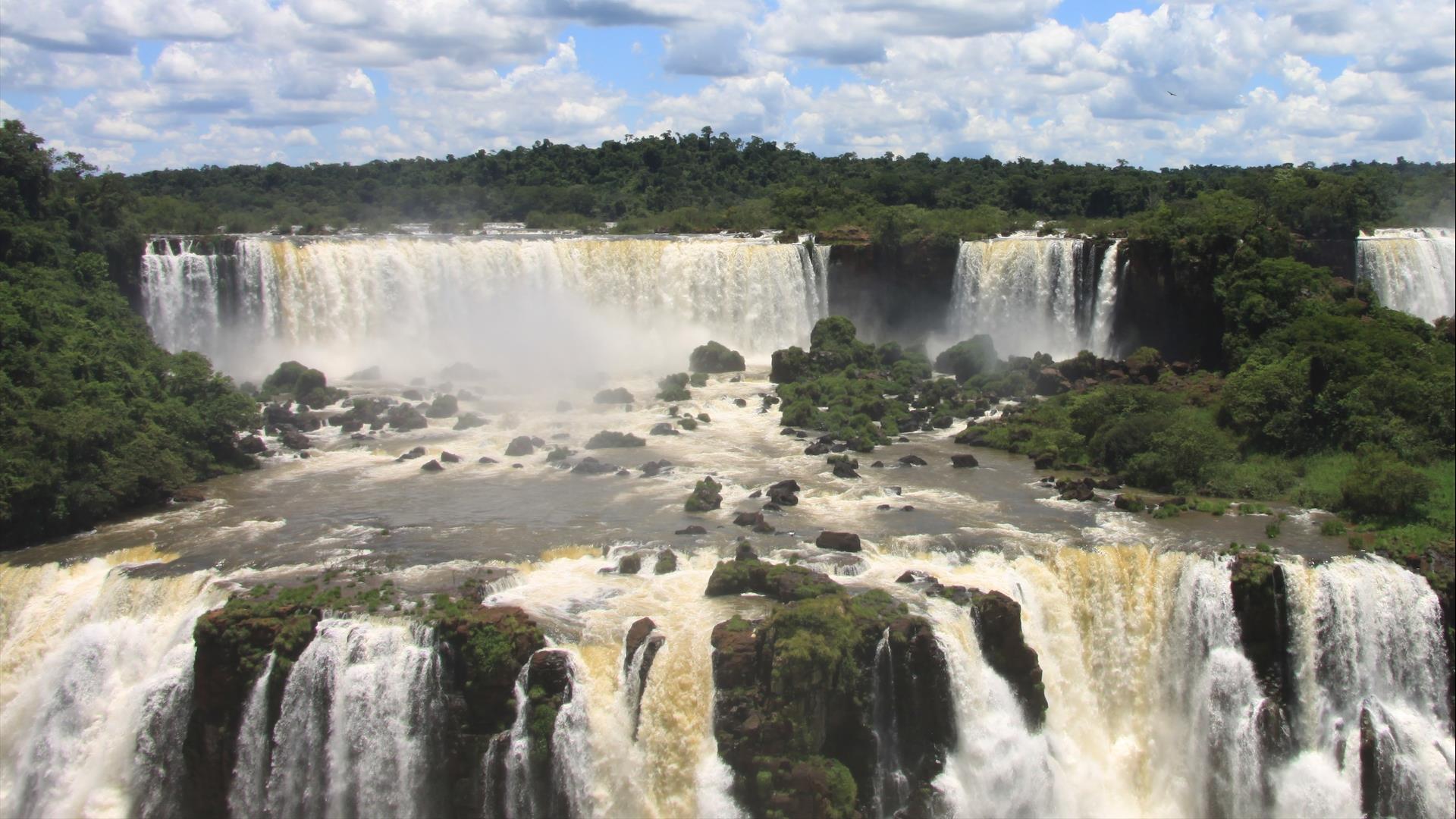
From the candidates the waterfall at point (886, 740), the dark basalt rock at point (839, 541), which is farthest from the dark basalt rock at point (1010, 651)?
the dark basalt rock at point (839, 541)

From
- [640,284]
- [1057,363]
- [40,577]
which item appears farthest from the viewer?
[640,284]

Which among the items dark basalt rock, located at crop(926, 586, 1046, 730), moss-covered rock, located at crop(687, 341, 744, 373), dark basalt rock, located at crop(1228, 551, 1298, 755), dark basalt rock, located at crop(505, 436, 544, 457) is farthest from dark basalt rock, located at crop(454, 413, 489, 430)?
dark basalt rock, located at crop(1228, 551, 1298, 755)

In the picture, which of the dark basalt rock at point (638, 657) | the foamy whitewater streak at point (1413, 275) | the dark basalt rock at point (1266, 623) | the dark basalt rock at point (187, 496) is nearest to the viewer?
the dark basalt rock at point (638, 657)

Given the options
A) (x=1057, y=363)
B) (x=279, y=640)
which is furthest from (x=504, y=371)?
(x=279, y=640)

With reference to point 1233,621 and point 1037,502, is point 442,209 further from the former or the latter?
point 1233,621

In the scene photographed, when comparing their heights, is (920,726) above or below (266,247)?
below

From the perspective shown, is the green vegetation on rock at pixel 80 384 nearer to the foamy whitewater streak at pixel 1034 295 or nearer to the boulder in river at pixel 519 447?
the boulder in river at pixel 519 447
